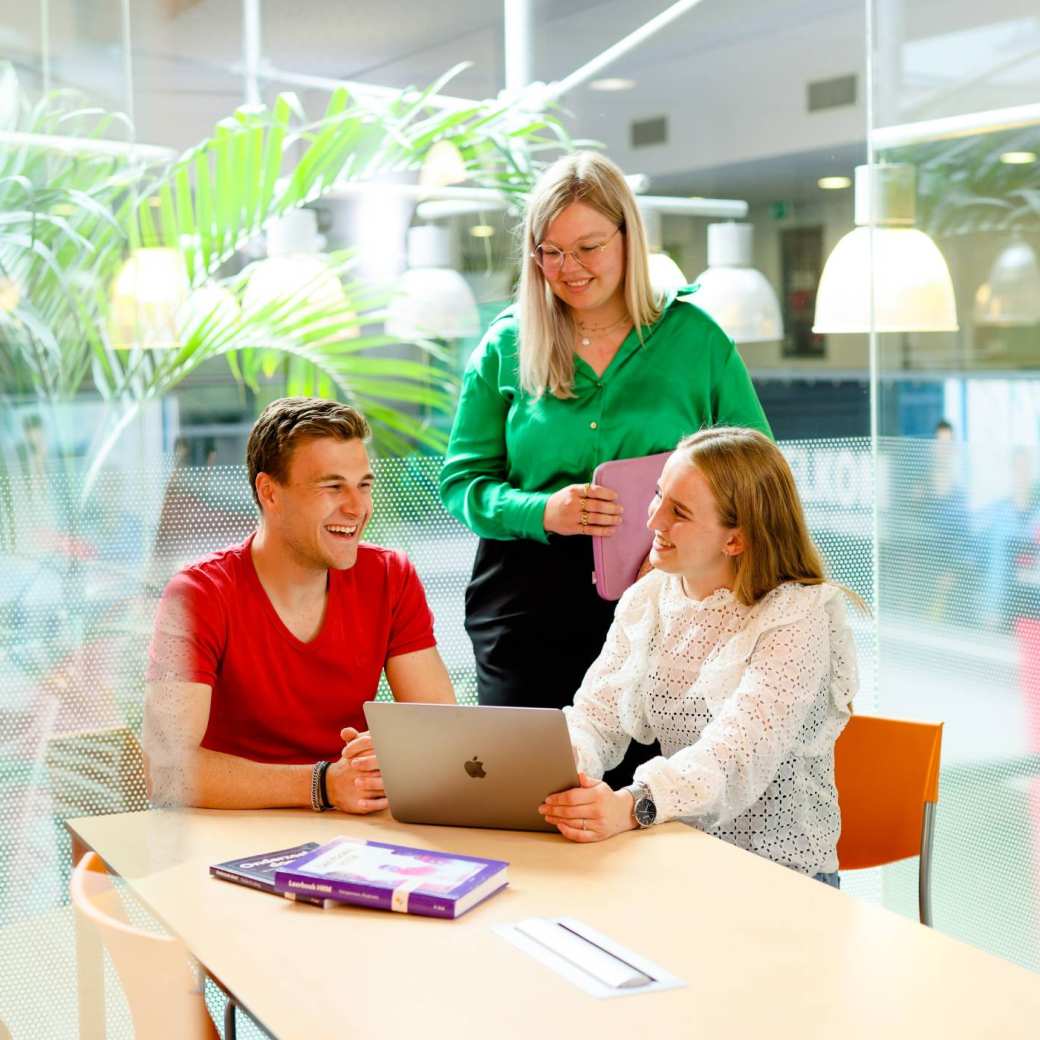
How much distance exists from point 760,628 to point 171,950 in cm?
97

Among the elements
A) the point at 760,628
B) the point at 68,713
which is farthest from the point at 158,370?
the point at 760,628

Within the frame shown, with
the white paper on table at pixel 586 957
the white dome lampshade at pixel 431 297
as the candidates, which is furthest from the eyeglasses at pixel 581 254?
the white paper on table at pixel 586 957

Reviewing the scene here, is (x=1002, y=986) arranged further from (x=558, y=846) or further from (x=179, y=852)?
(x=179, y=852)

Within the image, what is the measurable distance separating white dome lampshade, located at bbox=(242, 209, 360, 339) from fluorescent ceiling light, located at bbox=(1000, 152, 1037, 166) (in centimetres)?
143

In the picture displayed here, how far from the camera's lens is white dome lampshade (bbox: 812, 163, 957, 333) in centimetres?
324

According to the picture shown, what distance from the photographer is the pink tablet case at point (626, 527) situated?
99.2 inches

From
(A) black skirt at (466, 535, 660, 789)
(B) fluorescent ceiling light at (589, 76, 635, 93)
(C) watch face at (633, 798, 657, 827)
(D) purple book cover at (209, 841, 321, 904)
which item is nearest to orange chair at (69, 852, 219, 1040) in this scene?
(D) purple book cover at (209, 841, 321, 904)

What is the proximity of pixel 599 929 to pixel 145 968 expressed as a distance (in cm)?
54

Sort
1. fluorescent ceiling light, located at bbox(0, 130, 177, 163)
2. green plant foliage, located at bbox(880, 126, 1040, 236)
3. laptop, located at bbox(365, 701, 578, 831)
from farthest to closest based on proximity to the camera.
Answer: green plant foliage, located at bbox(880, 126, 1040, 236)
laptop, located at bbox(365, 701, 578, 831)
fluorescent ceiling light, located at bbox(0, 130, 177, 163)

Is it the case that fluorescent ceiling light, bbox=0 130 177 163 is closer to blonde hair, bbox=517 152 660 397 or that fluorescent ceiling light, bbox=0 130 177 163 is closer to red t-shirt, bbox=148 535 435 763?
red t-shirt, bbox=148 535 435 763

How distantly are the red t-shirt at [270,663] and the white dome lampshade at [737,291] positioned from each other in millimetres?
1465

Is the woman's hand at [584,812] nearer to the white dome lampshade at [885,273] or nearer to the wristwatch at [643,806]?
the wristwatch at [643,806]

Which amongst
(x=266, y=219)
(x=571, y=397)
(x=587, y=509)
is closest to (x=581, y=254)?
(x=571, y=397)

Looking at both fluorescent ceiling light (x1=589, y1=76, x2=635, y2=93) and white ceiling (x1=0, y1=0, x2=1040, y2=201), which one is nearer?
white ceiling (x1=0, y1=0, x2=1040, y2=201)
